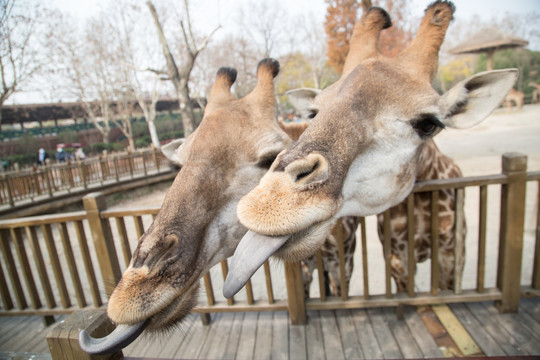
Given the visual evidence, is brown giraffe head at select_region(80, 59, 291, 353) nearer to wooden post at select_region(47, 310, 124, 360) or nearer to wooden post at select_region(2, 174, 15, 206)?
wooden post at select_region(47, 310, 124, 360)

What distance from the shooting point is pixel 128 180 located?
15.2m

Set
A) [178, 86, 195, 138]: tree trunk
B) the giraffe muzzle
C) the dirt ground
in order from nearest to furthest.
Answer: the giraffe muzzle → the dirt ground → [178, 86, 195, 138]: tree trunk

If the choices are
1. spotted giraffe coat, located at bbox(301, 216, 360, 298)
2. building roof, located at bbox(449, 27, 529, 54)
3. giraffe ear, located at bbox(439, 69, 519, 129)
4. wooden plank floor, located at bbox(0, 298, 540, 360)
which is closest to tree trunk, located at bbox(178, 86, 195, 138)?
wooden plank floor, located at bbox(0, 298, 540, 360)

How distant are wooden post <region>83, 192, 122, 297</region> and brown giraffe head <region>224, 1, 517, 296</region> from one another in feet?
8.22

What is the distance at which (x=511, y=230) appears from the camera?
2961mm

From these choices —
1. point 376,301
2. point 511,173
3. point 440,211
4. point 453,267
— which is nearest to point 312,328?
point 376,301

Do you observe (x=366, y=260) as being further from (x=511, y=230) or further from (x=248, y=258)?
(x=248, y=258)

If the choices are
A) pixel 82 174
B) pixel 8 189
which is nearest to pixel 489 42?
pixel 82 174

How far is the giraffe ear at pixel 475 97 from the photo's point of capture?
2.00 m

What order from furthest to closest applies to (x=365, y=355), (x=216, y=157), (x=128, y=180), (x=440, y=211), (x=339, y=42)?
(x=339, y=42), (x=128, y=180), (x=440, y=211), (x=365, y=355), (x=216, y=157)

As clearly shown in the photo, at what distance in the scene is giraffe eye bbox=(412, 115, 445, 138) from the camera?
193cm

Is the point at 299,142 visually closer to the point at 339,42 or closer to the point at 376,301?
the point at 376,301

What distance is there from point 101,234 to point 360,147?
2944 millimetres

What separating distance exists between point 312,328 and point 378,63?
2606mm
